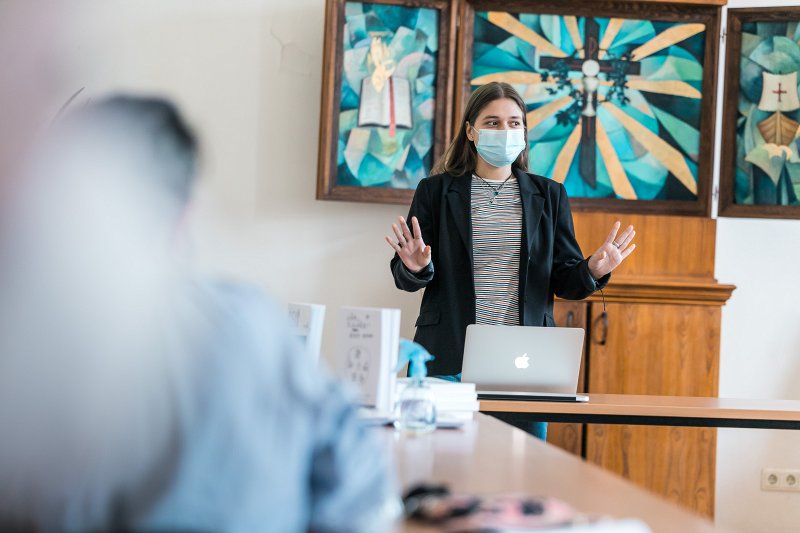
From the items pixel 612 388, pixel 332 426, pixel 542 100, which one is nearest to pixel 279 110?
pixel 542 100

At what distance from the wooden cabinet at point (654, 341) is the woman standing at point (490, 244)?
0.64 metres

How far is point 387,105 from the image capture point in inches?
165

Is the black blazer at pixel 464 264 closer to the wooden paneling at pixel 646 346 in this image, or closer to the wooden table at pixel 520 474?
the wooden paneling at pixel 646 346

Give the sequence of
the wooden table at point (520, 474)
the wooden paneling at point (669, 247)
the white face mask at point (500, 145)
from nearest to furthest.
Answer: the wooden table at point (520, 474)
the white face mask at point (500, 145)
the wooden paneling at point (669, 247)

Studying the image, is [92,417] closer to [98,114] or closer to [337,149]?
[98,114]

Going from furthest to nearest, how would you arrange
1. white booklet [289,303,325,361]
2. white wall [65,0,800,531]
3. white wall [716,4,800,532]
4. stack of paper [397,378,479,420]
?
white wall [716,4,800,532] < white wall [65,0,800,531] < stack of paper [397,378,479,420] < white booklet [289,303,325,361]

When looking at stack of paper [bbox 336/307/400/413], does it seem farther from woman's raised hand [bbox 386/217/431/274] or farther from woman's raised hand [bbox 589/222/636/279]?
woman's raised hand [bbox 589/222/636/279]

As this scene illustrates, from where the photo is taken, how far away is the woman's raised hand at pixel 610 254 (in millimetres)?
3215

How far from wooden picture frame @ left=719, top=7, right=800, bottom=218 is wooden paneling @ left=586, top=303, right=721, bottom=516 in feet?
1.76

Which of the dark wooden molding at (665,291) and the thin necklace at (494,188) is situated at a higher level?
the thin necklace at (494,188)

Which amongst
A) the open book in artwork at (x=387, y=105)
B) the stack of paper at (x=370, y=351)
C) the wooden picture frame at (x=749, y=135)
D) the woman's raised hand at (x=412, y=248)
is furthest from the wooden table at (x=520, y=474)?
the wooden picture frame at (x=749, y=135)

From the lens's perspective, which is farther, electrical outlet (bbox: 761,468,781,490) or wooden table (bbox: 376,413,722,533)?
electrical outlet (bbox: 761,468,781,490)

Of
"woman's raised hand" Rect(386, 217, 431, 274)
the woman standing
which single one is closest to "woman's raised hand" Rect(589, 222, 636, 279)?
the woman standing

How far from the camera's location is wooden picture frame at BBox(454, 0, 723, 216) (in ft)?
13.7
